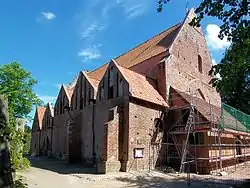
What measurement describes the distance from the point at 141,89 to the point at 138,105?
1.71 m

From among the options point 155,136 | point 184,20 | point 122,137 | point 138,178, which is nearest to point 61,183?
point 138,178

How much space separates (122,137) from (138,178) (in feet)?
12.4

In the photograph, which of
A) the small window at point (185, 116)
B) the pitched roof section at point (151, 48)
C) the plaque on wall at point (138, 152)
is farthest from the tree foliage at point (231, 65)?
the pitched roof section at point (151, 48)

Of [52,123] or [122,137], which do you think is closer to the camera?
[122,137]

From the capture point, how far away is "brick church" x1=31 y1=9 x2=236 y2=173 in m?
20.4

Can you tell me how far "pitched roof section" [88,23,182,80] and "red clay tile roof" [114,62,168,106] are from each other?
15.9 ft

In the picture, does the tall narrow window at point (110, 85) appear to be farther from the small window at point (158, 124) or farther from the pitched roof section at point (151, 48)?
the pitched roof section at point (151, 48)

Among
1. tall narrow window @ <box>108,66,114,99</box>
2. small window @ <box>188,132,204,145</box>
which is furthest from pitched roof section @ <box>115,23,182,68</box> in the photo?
small window @ <box>188,132,204,145</box>

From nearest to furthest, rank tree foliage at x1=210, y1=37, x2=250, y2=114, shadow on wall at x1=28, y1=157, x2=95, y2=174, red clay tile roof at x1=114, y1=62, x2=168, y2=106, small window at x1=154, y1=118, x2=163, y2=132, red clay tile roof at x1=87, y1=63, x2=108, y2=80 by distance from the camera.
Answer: tree foliage at x1=210, y1=37, x2=250, y2=114, shadow on wall at x1=28, y1=157, x2=95, y2=174, red clay tile roof at x1=114, y1=62, x2=168, y2=106, small window at x1=154, y1=118, x2=163, y2=132, red clay tile roof at x1=87, y1=63, x2=108, y2=80

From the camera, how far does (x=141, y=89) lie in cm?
2241

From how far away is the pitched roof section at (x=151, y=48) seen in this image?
93.5 ft

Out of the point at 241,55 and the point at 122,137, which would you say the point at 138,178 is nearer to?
the point at 122,137

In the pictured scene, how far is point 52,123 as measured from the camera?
36.7 meters

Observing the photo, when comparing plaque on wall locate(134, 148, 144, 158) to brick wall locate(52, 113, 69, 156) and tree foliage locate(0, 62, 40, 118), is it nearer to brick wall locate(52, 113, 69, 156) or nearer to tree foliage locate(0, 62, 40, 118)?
brick wall locate(52, 113, 69, 156)
